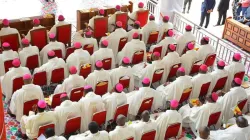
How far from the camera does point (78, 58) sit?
10.6 m

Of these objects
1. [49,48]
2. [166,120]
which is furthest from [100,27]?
[166,120]

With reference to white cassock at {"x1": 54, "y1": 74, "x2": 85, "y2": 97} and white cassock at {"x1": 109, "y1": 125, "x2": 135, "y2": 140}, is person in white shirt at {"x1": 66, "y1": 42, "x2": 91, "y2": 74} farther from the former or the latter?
white cassock at {"x1": 109, "y1": 125, "x2": 135, "y2": 140}

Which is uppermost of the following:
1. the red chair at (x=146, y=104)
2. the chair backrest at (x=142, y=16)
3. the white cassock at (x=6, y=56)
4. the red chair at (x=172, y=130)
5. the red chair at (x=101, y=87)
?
the chair backrest at (x=142, y=16)

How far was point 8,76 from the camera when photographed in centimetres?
954

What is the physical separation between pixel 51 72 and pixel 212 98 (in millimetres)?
4154

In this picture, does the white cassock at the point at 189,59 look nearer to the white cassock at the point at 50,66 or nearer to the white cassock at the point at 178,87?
the white cassock at the point at 178,87

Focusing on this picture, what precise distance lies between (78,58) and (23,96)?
2.29 m

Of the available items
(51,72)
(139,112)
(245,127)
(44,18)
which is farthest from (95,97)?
(44,18)

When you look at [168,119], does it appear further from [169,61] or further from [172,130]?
[169,61]

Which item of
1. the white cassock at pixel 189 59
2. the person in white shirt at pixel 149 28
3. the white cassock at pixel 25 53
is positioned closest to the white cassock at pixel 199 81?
the white cassock at pixel 189 59

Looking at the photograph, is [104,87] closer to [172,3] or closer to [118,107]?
[118,107]

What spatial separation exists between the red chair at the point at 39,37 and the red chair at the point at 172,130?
5.44 metres

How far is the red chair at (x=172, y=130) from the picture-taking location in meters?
8.37

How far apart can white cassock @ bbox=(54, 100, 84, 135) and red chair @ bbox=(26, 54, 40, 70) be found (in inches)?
105
